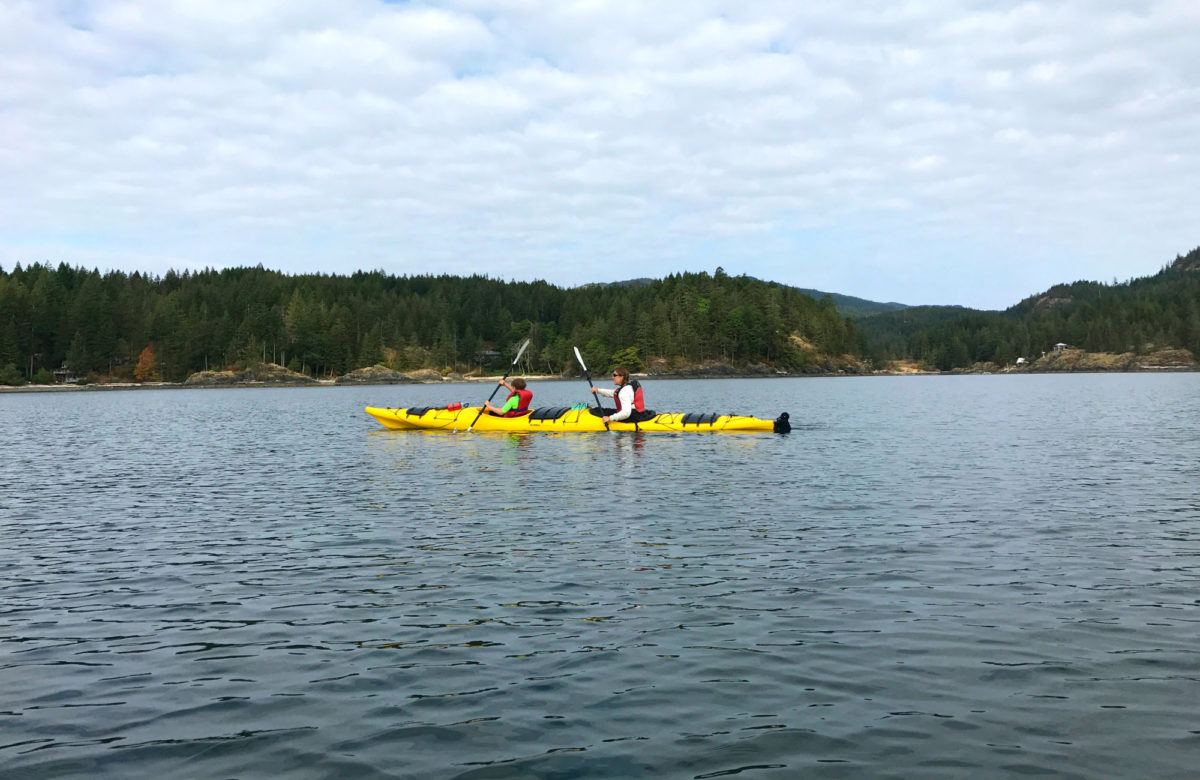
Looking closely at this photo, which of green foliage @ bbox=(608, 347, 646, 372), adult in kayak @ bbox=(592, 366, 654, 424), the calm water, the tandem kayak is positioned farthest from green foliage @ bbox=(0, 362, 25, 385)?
the calm water

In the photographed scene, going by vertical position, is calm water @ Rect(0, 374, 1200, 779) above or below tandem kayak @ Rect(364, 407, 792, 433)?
below

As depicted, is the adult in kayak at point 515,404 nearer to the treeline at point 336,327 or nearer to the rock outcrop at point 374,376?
the treeline at point 336,327

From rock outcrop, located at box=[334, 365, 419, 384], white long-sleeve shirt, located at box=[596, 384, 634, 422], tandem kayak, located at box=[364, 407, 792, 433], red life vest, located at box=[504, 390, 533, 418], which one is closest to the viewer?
white long-sleeve shirt, located at box=[596, 384, 634, 422]

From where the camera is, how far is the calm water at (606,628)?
6.64 meters

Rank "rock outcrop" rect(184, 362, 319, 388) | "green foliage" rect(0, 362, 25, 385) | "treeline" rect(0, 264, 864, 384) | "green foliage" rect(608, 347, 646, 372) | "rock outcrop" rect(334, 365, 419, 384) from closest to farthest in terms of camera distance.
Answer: "green foliage" rect(0, 362, 25, 385), "treeline" rect(0, 264, 864, 384), "rock outcrop" rect(184, 362, 319, 388), "rock outcrop" rect(334, 365, 419, 384), "green foliage" rect(608, 347, 646, 372)

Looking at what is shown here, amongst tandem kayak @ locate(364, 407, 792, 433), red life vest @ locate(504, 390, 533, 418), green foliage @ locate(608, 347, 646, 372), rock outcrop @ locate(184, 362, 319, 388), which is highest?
green foliage @ locate(608, 347, 646, 372)

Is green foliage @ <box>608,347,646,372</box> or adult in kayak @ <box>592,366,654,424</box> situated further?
green foliage @ <box>608,347,646,372</box>

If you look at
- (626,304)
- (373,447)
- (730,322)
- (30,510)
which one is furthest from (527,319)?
(30,510)

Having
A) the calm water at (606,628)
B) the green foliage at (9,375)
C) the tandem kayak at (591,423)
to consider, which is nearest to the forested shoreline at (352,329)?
the green foliage at (9,375)

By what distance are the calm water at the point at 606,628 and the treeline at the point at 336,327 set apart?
134m

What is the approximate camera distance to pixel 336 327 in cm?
15838

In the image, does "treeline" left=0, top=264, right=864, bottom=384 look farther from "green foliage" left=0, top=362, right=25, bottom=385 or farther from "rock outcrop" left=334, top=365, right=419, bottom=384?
"rock outcrop" left=334, top=365, right=419, bottom=384

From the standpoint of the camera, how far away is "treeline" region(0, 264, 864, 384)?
137 m

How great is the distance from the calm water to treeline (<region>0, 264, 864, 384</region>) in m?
134
